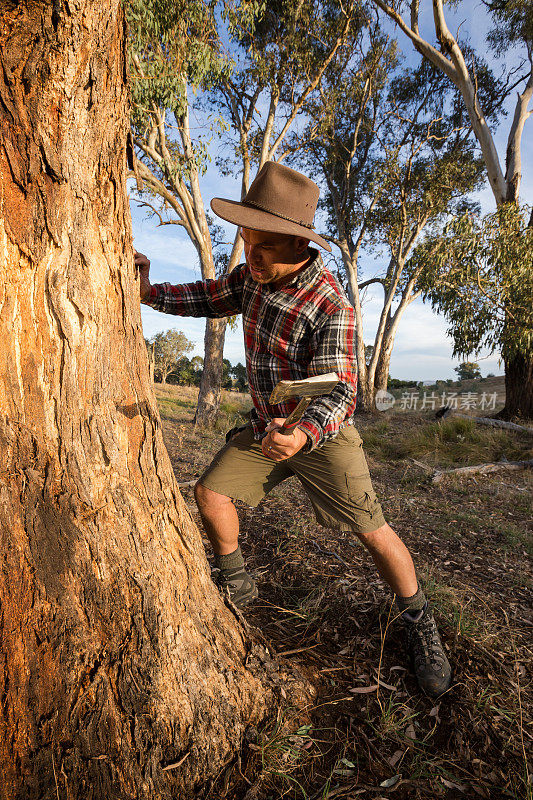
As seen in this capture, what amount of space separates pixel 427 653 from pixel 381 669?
19 cm

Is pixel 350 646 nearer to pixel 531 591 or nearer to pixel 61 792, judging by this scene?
pixel 61 792

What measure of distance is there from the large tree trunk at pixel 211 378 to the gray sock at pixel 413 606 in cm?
692

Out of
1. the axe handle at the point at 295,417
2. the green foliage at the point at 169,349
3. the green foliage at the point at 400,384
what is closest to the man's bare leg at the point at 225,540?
the axe handle at the point at 295,417

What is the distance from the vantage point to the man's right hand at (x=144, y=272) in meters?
1.71

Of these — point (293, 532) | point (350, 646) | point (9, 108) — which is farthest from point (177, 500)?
point (293, 532)

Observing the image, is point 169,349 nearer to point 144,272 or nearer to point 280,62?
point 280,62

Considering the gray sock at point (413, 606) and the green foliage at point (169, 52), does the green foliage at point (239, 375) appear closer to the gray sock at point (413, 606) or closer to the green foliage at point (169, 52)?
the green foliage at point (169, 52)

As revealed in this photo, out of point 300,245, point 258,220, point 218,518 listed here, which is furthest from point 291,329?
point 218,518

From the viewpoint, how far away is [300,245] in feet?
5.89

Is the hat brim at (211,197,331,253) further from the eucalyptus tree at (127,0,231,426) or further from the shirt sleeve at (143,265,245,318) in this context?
the eucalyptus tree at (127,0,231,426)

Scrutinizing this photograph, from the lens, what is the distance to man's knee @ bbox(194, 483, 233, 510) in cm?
193

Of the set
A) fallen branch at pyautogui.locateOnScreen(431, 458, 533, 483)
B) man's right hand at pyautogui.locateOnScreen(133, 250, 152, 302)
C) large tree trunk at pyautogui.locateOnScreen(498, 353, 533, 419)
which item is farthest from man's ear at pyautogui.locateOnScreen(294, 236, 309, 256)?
large tree trunk at pyautogui.locateOnScreen(498, 353, 533, 419)

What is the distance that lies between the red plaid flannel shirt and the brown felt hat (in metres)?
0.19

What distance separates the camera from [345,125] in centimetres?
1247
